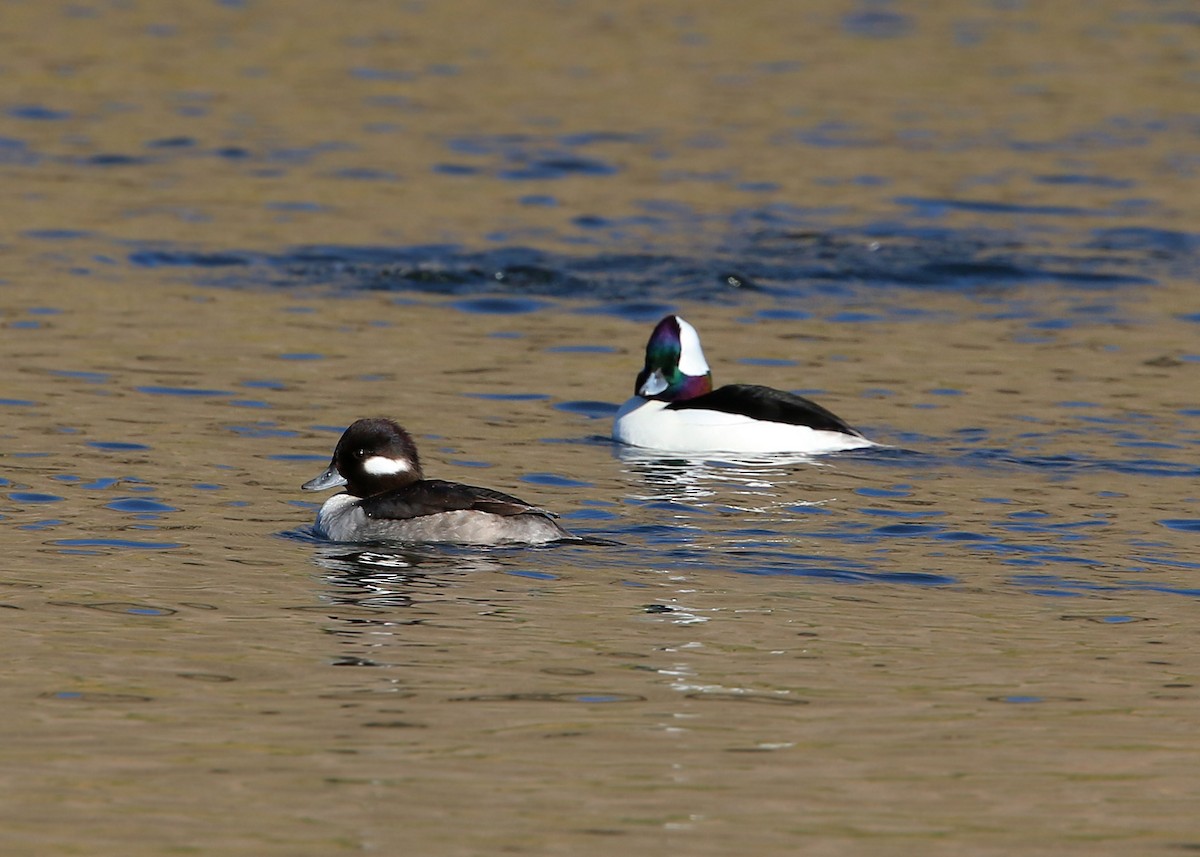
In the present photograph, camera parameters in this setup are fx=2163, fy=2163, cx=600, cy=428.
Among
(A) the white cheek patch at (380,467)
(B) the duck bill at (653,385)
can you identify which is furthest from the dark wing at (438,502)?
(B) the duck bill at (653,385)

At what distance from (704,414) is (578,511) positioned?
2997 mm

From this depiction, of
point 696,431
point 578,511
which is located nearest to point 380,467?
point 578,511

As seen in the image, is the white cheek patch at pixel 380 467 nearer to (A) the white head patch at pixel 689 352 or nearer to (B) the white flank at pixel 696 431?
(B) the white flank at pixel 696 431

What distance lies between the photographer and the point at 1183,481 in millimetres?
13164

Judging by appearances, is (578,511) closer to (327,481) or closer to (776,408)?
(327,481)

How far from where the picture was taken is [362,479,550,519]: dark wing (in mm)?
11125

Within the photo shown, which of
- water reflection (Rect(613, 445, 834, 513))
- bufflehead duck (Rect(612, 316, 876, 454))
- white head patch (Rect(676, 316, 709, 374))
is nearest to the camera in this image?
water reflection (Rect(613, 445, 834, 513))

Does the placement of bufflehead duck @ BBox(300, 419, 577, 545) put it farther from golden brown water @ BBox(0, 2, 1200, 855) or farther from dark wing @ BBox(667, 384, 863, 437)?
dark wing @ BBox(667, 384, 863, 437)

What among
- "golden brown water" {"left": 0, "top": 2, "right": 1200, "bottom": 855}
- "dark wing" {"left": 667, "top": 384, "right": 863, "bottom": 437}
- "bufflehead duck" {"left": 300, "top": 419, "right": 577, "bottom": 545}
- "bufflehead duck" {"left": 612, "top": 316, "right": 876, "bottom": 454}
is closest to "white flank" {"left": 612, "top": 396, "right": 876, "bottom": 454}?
"bufflehead duck" {"left": 612, "top": 316, "right": 876, "bottom": 454}

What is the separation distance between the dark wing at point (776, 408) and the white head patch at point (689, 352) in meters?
0.92

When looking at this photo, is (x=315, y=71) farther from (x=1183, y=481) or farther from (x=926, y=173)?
(x=1183, y=481)

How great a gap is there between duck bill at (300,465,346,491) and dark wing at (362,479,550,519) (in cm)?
28

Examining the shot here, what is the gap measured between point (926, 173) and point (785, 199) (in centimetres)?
273

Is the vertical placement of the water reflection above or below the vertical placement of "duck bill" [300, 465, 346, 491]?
below
